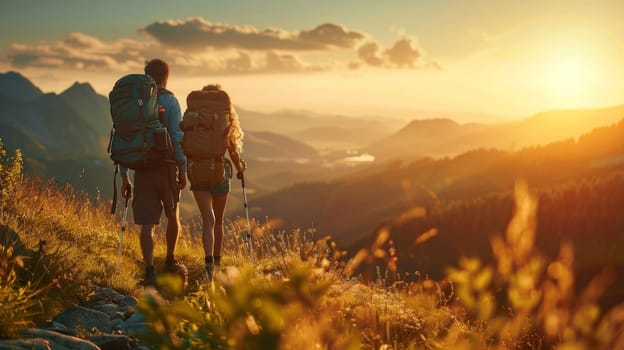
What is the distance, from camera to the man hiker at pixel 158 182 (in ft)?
23.8

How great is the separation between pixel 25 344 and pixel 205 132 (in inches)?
160

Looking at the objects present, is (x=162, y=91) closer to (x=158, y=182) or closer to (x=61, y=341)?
(x=158, y=182)

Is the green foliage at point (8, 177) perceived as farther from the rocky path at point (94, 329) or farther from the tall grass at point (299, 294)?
the rocky path at point (94, 329)

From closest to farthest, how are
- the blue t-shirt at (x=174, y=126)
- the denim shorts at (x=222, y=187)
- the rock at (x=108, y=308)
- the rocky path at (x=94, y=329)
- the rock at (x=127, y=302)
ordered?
the rocky path at (x=94, y=329) → the rock at (x=108, y=308) → the rock at (x=127, y=302) → the blue t-shirt at (x=174, y=126) → the denim shorts at (x=222, y=187)

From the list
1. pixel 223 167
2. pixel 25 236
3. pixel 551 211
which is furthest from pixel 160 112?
pixel 551 211

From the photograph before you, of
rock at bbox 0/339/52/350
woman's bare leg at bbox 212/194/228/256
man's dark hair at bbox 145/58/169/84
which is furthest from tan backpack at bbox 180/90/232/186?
rock at bbox 0/339/52/350

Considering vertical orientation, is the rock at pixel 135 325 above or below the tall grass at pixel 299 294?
below

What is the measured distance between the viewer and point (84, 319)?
5113 mm

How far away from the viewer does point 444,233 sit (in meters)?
117

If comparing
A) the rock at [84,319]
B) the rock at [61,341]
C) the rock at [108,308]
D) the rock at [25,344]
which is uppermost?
the rock at [25,344]

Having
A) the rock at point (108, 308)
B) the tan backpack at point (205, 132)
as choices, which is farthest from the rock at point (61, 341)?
the tan backpack at point (205, 132)

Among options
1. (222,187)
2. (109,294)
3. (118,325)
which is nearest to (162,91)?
(222,187)

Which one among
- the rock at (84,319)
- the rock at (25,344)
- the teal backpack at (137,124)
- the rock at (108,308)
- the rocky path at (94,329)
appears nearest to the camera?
the rock at (25,344)

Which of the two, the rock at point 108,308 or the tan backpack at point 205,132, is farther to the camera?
the tan backpack at point 205,132
